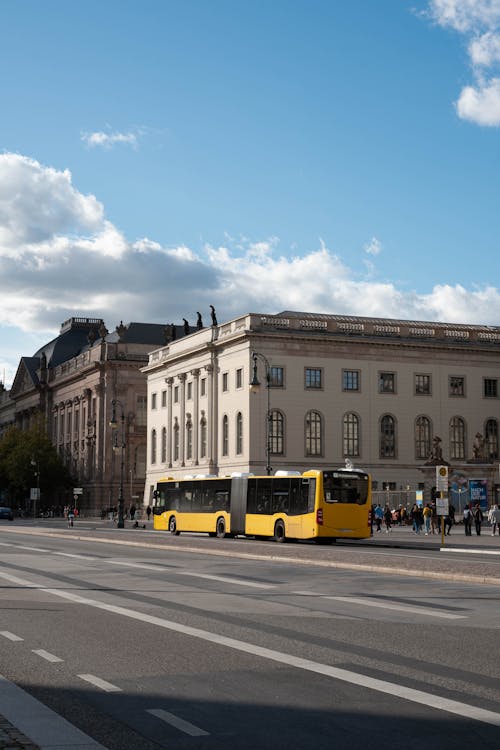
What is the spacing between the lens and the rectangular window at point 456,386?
9281 centimetres

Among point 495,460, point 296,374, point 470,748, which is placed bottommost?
point 470,748

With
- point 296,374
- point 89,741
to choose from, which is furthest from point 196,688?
point 296,374

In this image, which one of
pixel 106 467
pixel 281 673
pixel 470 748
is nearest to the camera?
pixel 470 748

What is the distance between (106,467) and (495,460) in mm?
50084

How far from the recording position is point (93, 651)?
12562 mm

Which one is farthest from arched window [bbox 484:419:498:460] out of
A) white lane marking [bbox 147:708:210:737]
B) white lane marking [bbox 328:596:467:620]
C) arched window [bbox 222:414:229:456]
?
white lane marking [bbox 147:708:210:737]

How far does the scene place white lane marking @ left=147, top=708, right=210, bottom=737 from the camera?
8.36 metres

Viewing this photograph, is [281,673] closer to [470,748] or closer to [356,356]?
[470,748]

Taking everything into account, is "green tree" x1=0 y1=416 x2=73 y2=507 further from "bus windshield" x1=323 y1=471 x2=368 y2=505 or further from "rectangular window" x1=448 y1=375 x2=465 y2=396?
"bus windshield" x1=323 y1=471 x2=368 y2=505

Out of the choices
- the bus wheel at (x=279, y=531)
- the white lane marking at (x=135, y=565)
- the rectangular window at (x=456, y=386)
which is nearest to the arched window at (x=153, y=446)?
the rectangular window at (x=456, y=386)

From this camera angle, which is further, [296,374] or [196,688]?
[296,374]

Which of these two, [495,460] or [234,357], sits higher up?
[234,357]

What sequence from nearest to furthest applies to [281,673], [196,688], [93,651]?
[196,688] → [281,673] → [93,651]

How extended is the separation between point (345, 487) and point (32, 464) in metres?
87.2
